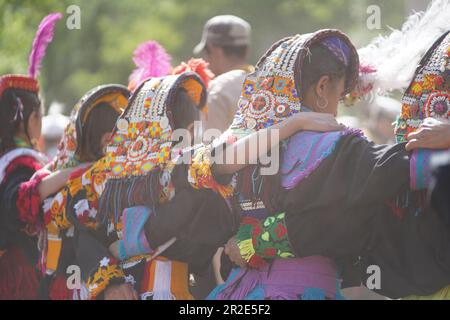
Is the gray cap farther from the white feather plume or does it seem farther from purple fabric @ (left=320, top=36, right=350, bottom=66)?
purple fabric @ (left=320, top=36, right=350, bottom=66)

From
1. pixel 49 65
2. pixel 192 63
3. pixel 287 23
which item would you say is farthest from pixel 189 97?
pixel 287 23

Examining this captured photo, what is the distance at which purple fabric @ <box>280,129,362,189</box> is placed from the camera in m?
3.59

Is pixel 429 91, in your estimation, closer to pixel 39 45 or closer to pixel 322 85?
pixel 322 85

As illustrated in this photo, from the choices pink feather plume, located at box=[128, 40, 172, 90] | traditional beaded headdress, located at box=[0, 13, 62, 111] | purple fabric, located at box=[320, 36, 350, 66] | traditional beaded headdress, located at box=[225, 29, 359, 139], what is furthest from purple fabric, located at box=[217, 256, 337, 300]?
traditional beaded headdress, located at box=[0, 13, 62, 111]

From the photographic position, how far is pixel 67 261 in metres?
4.89

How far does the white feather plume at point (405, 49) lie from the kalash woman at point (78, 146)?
1486 mm

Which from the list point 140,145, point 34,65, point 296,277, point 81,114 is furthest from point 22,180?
point 296,277

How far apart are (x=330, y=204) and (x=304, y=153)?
0.25 m

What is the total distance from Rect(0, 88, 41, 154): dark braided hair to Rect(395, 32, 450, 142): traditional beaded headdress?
257 centimetres

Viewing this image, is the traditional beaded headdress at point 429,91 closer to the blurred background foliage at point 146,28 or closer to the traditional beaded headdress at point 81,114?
the traditional beaded headdress at point 81,114

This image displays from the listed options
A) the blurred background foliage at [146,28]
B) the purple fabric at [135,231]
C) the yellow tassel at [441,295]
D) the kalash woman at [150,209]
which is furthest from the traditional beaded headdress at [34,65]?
the blurred background foliage at [146,28]

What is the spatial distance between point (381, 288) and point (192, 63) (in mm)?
1935

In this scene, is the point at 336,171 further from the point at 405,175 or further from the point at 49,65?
the point at 49,65

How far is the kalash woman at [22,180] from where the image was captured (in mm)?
4902
